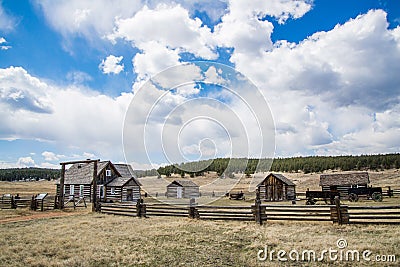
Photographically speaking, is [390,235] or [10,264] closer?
[10,264]

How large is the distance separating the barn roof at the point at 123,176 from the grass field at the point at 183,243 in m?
25.1

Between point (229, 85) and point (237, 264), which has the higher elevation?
point (229, 85)

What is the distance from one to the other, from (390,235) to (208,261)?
6.91 metres

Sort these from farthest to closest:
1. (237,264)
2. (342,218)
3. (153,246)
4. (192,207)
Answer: (192,207)
(342,218)
(153,246)
(237,264)

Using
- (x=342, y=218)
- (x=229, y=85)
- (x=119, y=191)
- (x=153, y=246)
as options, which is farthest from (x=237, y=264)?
(x=119, y=191)

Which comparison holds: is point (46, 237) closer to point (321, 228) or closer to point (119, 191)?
point (321, 228)

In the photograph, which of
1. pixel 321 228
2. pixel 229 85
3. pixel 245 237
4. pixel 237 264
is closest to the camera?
pixel 237 264

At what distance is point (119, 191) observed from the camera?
39.3m

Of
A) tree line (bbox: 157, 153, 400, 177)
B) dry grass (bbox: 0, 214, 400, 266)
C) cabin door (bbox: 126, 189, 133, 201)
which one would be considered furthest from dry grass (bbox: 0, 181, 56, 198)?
dry grass (bbox: 0, 214, 400, 266)

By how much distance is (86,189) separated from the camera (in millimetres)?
37719

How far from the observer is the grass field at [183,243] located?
8.27 metres

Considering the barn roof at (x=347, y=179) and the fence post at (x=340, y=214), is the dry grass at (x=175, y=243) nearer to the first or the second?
the fence post at (x=340, y=214)

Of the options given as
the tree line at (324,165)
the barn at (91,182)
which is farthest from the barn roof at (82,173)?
the tree line at (324,165)

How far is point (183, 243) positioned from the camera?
10.4 m
